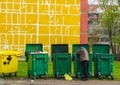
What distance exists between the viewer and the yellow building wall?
32219 mm

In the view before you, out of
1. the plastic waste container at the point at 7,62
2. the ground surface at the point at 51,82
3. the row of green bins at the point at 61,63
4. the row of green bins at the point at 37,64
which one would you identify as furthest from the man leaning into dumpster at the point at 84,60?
the plastic waste container at the point at 7,62

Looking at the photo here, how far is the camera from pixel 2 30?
105 ft

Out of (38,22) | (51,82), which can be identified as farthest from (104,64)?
(38,22)

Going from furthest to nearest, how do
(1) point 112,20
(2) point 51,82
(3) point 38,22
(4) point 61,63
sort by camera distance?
(1) point 112,20 → (3) point 38,22 → (4) point 61,63 → (2) point 51,82

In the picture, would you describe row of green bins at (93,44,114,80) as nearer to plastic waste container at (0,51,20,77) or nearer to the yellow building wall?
plastic waste container at (0,51,20,77)

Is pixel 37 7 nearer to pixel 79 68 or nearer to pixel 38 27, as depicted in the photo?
pixel 38 27

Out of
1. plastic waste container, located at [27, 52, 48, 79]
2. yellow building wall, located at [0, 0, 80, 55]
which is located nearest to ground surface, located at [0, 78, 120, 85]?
plastic waste container, located at [27, 52, 48, 79]

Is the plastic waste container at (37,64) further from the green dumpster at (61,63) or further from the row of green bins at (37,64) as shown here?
the green dumpster at (61,63)

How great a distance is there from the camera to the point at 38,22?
106 ft

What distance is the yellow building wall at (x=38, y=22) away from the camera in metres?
32.2

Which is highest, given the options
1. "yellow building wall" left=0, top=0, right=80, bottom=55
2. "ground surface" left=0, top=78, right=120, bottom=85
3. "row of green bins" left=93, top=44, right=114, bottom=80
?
"yellow building wall" left=0, top=0, right=80, bottom=55

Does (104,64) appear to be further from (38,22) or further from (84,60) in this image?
(38,22)

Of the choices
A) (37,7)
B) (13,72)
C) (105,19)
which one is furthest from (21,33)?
(105,19)

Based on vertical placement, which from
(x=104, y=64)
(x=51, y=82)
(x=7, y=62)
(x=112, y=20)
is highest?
(x=112, y=20)
